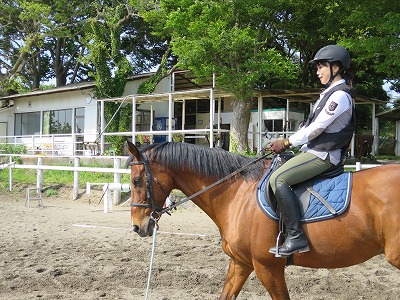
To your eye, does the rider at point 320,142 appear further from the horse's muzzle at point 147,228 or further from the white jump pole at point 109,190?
the white jump pole at point 109,190

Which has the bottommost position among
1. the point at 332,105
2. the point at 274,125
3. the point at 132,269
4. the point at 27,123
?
the point at 132,269

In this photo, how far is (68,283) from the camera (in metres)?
5.40

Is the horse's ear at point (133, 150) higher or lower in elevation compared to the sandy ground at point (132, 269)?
higher

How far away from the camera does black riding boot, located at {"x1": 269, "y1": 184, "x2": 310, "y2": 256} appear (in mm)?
3480

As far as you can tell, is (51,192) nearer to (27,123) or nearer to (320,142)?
(320,142)

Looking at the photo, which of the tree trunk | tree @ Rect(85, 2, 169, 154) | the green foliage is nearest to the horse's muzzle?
the green foliage

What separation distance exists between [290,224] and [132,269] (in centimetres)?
322

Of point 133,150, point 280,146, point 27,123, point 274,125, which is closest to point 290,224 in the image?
point 280,146

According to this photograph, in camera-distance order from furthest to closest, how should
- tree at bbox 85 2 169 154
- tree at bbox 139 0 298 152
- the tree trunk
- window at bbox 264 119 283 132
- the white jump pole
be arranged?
1. tree at bbox 85 2 169 154
2. window at bbox 264 119 283 132
3. the tree trunk
4. tree at bbox 139 0 298 152
5. the white jump pole

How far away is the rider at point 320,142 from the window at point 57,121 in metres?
25.3

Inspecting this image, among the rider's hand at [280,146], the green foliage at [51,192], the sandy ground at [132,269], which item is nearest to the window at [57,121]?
the green foliage at [51,192]

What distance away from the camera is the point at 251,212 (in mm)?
3752

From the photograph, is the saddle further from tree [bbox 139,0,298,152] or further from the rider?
tree [bbox 139,0,298,152]

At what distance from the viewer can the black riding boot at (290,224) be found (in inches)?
137
